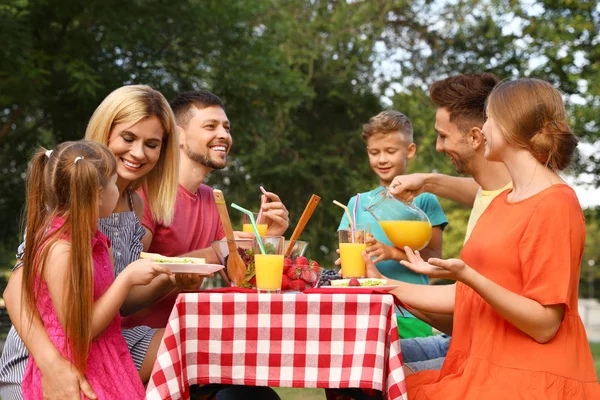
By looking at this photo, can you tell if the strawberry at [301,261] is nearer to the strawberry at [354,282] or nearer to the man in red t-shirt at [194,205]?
the strawberry at [354,282]

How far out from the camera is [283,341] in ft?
8.97

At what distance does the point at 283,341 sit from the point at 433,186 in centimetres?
195

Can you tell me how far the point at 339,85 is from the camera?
18.5 meters

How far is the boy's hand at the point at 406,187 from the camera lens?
3969 millimetres

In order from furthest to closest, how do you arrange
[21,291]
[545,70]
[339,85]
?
1. [339,85]
2. [545,70]
3. [21,291]

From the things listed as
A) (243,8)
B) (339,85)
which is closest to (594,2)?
(339,85)

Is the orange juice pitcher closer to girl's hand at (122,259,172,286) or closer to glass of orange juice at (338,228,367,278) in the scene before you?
glass of orange juice at (338,228,367,278)

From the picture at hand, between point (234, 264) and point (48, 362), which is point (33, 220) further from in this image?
point (234, 264)

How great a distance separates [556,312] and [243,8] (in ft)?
38.7

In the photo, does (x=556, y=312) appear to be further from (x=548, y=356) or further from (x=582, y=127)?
(x=582, y=127)

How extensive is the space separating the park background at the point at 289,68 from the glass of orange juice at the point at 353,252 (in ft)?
25.9

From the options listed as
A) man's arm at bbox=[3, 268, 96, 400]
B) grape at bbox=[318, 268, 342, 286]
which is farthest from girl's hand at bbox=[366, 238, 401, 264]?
man's arm at bbox=[3, 268, 96, 400]

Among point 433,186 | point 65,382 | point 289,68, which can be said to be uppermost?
point 289,68

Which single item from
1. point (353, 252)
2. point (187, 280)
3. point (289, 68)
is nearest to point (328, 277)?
point (353, 252)
